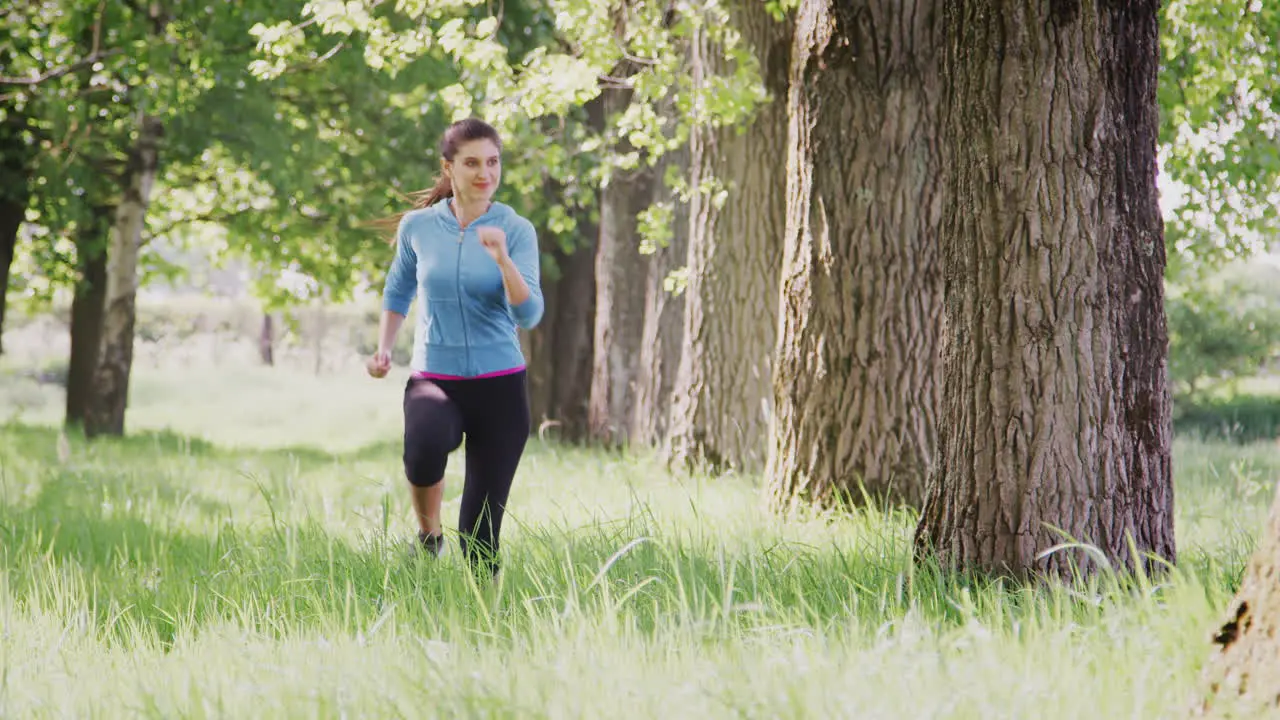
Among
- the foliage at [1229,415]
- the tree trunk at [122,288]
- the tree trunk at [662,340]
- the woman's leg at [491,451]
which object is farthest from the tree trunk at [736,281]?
the foliage at [1229,415]

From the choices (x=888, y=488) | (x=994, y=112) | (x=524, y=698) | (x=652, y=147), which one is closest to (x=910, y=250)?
(x=888, y=488)

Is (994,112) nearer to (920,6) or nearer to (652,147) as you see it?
(920,6)

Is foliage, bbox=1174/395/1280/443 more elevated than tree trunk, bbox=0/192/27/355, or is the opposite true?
tree trunk, bbox=0/192/27/355

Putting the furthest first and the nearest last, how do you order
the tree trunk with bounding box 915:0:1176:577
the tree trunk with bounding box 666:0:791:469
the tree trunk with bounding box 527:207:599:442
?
the tree trunk with bounding box 527:207:599:442 < the tree trunk with bounding box 666:0:791:469 < the tree trunk with bounding box 915:0:1176:577

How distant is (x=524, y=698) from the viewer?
2.93 metres

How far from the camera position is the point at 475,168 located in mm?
→ 5043

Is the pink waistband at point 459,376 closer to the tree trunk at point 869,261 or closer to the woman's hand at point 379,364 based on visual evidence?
the woman's hand at point 379,364

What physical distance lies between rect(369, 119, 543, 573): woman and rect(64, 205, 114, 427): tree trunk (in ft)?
39.4

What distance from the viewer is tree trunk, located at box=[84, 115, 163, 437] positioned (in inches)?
559

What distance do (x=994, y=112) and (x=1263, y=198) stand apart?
7882mm

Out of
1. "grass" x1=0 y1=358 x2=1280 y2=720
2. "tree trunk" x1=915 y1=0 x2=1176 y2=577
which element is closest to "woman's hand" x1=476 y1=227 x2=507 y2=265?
"grass" x1=0 y1=358 x2=1280 y2=720

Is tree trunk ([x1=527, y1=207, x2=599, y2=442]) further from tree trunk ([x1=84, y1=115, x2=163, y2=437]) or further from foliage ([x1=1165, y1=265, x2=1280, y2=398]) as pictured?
foliage ([x1=1165, y1=265, x2=1280, y2=398])

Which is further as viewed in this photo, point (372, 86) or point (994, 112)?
point (372, 86)

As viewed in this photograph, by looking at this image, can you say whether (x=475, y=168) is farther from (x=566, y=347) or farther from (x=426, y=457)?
(x=566, y=347)
